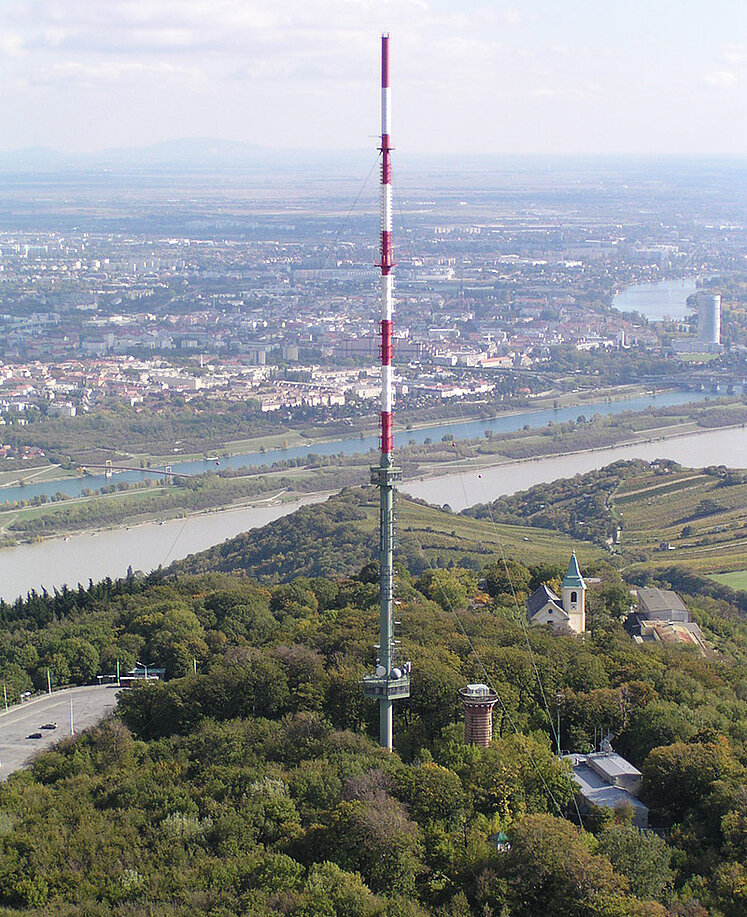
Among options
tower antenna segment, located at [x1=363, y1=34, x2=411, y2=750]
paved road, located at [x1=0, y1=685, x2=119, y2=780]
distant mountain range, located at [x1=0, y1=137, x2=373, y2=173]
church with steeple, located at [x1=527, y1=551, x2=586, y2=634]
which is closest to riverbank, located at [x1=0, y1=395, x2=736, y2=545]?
paved road, located at [x1=0, y1=685, x2=119, y2=780]

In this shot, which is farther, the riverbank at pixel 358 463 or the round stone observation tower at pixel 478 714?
the riverbank at pixel 358 463

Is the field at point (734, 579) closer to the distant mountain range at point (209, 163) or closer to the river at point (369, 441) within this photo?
the river at point (369, 441)

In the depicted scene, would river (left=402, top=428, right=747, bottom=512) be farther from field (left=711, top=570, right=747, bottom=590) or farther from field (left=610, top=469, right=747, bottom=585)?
field (left=711, top=570, right=747, bottom=590)

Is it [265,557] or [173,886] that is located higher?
[173,886]

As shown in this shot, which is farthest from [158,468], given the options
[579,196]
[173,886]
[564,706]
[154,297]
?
[579,196]

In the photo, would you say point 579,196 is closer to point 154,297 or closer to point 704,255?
point 704,255

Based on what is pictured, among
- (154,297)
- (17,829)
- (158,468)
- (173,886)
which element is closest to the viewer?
(173,886)

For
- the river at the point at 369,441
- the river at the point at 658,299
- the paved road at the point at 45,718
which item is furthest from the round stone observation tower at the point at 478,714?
the river at the point at 658,299
